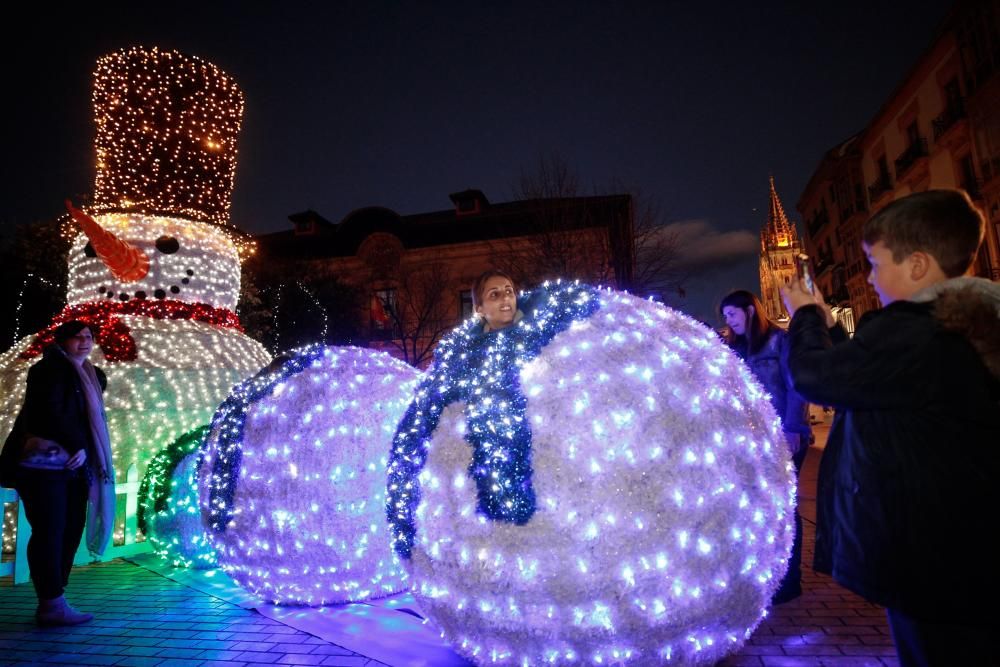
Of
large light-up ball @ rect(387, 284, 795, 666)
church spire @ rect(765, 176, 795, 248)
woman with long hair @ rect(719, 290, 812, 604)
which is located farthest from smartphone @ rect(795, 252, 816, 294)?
church spire @ rect(765, 176, 795, 248)

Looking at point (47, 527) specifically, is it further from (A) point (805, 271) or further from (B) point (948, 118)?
(B) point (948, 118)

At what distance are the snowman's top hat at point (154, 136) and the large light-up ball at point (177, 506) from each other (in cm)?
303

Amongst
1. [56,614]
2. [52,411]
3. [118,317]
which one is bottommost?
[56,614]

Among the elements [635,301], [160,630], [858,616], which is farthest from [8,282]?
[858,616]

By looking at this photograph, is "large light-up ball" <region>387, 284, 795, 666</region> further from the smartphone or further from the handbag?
the handbag

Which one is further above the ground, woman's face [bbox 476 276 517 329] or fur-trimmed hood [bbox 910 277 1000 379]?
woman's face [bbox 476 276 517 329]

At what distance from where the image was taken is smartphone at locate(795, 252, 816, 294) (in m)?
2.31

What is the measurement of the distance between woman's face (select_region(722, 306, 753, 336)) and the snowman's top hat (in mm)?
6160

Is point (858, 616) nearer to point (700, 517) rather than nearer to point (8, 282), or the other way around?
point (700, 517)

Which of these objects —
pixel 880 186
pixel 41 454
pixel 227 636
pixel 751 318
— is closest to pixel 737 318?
pixel 751 318

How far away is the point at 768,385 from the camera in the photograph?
4422 mm

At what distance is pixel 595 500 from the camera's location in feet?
8.66

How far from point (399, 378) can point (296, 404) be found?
0.79 m

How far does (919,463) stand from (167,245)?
7.48m
